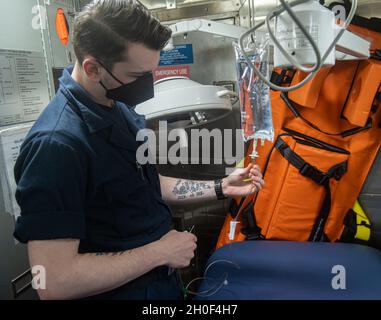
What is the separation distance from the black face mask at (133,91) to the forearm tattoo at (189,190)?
1.47ft

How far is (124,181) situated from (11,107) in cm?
67

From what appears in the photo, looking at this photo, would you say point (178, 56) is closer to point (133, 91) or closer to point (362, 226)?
point (133, 91)

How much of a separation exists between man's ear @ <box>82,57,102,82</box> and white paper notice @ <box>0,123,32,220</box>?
561 millimetres

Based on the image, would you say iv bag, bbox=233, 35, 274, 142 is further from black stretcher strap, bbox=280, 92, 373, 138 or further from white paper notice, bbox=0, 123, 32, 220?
white paper notice, bbox=0, 123, 32, 220

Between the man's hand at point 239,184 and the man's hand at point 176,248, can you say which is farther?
the man's hand at point 239,184

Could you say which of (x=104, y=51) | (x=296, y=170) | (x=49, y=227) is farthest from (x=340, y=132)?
(x=49, y=227)

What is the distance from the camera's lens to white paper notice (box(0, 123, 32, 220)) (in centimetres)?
125

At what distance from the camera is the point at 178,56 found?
1905mm

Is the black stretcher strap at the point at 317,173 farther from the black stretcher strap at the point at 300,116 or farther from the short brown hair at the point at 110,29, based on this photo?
the short brown hair at the point at 110,29

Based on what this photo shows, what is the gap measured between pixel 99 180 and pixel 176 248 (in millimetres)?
315

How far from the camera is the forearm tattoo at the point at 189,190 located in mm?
1337

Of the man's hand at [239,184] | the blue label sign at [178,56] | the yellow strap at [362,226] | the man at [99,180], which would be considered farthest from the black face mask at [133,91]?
the yellow strap at [362,226]

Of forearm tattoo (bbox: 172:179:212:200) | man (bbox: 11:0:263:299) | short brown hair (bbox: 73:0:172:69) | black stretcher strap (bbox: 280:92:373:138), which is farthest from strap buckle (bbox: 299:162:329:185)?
short brown hair (bbox: 73:0:172:69)

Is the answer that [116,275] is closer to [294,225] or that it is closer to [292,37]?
[292,37]
